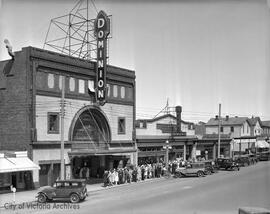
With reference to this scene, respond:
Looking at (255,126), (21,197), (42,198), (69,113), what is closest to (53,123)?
(69,113)

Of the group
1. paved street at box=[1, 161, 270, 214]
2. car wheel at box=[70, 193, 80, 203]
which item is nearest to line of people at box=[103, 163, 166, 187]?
paved street at box=[1, 161, 270, 214]

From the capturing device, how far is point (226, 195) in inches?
947

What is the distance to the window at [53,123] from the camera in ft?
100

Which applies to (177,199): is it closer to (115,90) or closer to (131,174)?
(131,174)

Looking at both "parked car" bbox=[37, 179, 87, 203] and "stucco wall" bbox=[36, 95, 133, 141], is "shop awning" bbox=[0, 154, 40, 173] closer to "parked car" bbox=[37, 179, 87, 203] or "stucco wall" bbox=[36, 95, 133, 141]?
"stucco wall" bbox=[36, 95, 133, 141]

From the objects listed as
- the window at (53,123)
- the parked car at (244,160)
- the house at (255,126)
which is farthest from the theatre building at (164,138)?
the house at (255,126)

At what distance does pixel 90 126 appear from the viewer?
3544 centimetres

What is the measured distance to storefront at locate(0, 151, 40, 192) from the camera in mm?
26094

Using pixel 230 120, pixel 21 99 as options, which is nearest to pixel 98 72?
pixel 21 99

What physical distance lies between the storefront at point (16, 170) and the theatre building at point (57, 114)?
0.68 metres

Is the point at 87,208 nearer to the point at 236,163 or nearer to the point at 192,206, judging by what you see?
the point at 192,206

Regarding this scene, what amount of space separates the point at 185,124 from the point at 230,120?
33.4 meters

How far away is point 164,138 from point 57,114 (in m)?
17.5

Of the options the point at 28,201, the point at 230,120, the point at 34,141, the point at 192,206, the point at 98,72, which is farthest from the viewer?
the point at 230,120
